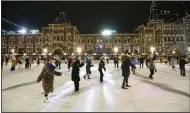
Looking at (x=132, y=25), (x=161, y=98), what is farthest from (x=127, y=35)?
(x=161, y=98)

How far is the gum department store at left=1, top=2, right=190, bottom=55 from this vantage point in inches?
2498

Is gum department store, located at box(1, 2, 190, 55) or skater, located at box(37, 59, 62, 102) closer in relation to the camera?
skater, located at box(37, 59, 62, 102)

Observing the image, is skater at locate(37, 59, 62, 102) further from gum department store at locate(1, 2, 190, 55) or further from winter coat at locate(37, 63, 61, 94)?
gum department store at locate(1, 2, 190, 55)

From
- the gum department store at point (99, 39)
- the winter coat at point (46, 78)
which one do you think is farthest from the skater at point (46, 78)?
the gum department store at point (99, 39)

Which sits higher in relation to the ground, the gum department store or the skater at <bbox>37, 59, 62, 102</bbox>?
the gum department store

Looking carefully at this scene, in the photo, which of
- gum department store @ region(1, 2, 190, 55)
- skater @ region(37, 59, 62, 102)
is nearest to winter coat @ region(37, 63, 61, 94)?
skater @ region(37, 59, 62, 102)

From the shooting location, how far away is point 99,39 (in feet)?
233

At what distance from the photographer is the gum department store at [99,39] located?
208ft

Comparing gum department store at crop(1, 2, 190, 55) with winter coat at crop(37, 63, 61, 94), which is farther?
gum department store at crop(1, 2, 190, 55)

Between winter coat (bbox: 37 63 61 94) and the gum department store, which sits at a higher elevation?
the gum department store

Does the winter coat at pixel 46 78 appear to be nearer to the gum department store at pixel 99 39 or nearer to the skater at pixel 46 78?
the skater at pixel 46 78

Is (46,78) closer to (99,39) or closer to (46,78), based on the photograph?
(46,78)

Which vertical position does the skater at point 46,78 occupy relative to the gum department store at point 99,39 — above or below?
below

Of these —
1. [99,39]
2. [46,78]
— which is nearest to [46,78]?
[46,78]
